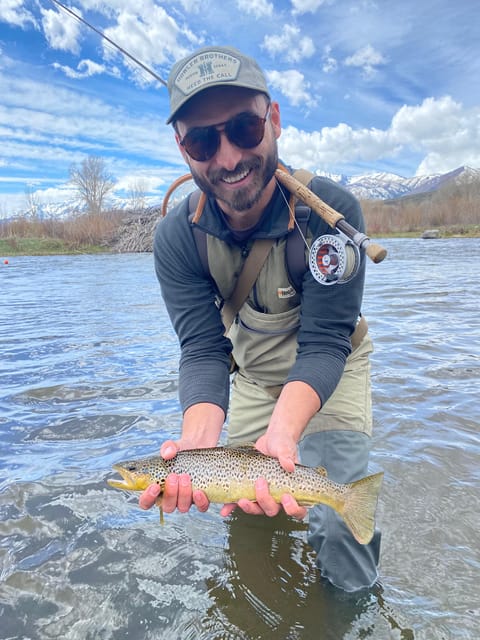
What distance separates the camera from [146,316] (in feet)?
36.6

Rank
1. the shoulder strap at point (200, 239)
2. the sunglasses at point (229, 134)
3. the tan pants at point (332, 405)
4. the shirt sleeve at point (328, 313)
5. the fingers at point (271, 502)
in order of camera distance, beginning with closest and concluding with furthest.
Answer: the fingers at point (271, 502), the sunglasses at point (229, 134), the shirt sleeve at point (328, 313), the tan pants at point (332, 405), the shoulder strap at point (200, 239)

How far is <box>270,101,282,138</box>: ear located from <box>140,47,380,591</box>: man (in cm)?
1

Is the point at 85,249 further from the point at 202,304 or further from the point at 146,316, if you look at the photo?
the point at 202,304

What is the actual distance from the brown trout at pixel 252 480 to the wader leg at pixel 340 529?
0.99 feet

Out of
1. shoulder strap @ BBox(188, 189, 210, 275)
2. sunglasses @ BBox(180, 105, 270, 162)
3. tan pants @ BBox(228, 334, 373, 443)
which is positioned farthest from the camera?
shoulder strap @ BBox(188, 189, 210, 275)

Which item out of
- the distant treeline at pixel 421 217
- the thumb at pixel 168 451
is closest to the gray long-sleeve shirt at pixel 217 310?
the thumb at pixel 168 451

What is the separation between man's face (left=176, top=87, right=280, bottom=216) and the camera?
8.77 feet

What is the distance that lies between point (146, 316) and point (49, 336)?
8.10ft

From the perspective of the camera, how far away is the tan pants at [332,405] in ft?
9.55

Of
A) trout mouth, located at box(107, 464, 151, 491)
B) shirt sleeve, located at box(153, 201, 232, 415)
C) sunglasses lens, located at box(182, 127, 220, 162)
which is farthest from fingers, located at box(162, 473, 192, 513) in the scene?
sunglasses lens, located at box(182, 127, 220, 162)

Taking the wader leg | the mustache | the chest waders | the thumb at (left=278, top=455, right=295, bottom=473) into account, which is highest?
the mustache

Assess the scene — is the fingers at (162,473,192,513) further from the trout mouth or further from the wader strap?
the wader strap

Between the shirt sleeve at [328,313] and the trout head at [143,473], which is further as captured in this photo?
the shirt sleeve at [328,313]

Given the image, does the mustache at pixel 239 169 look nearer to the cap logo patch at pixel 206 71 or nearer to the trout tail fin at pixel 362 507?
the cap logo patch at pixel 206 71
